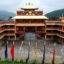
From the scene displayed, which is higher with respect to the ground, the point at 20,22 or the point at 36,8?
the point at 36,8

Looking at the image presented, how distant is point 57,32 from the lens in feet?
142

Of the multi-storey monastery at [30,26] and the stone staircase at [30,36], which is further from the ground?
the multi-storey monastery at [30,26]

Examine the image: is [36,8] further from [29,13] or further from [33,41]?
[33,41]

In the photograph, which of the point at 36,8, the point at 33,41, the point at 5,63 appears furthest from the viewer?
the point at 36,8

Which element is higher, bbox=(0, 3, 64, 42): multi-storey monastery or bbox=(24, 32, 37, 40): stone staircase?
bbox=(0, 3, 64, 42): multi-storey monastery

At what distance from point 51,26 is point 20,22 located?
10.1 metres

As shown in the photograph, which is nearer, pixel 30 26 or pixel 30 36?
pixel 30 36

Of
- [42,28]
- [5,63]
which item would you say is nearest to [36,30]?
[42,28]

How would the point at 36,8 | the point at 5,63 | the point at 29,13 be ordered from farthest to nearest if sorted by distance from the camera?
the point at 36,8 → the point at 29,13 → the point at 5,63

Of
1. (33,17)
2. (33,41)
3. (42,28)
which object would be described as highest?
(33,17)

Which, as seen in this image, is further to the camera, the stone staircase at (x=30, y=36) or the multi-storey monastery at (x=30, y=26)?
the multi-storey monastery at (x=30, y=26)

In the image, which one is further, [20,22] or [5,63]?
[20,22]

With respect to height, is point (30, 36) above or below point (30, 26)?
below

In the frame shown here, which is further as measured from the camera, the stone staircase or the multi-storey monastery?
the multi-storey monastery
